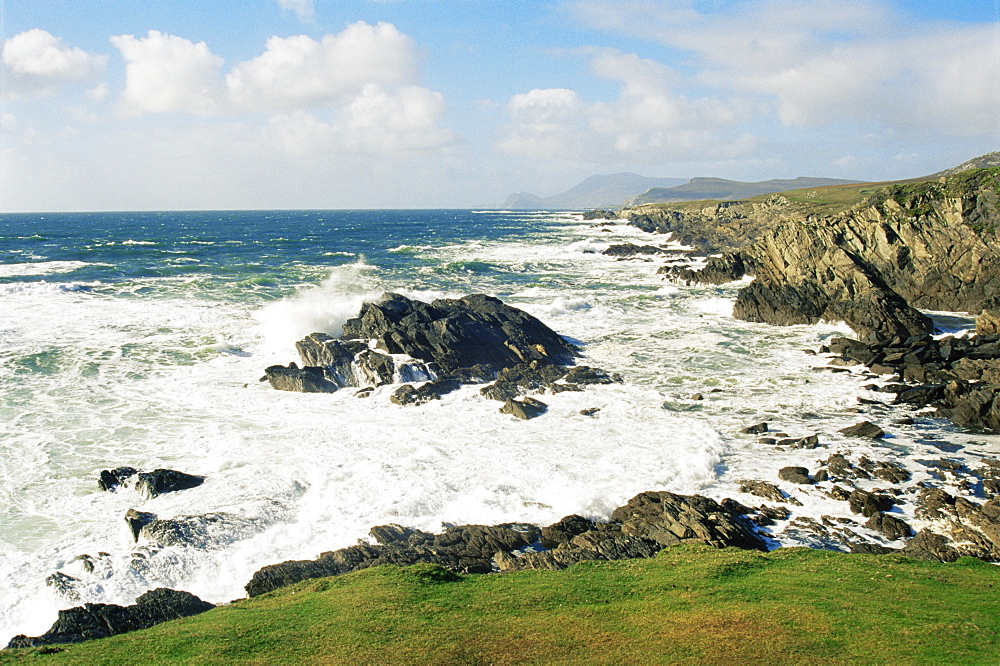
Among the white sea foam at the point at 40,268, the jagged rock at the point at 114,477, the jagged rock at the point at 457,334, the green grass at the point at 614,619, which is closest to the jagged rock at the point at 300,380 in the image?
the jagged rock at the point at 457,334

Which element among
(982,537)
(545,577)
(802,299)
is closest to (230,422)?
(545,577)

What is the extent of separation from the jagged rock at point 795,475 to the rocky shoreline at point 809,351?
4cm

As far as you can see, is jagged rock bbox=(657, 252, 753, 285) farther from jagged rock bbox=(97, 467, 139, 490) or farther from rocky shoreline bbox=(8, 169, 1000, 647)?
jagged rock bbox=(97, 467, 139, 490)

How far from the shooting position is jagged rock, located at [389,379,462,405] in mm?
28797

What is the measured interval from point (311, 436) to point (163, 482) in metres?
5.74

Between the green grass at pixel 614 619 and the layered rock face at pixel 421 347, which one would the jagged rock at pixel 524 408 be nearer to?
the layered rock face at pixel 421 347

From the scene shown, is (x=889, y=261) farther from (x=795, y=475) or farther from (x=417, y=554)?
(x=417, y=554)

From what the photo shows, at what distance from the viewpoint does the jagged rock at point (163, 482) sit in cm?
1953

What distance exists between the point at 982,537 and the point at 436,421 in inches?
710

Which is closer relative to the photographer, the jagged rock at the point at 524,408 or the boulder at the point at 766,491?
the boulder at the point at 766,491

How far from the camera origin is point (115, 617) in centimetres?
1338

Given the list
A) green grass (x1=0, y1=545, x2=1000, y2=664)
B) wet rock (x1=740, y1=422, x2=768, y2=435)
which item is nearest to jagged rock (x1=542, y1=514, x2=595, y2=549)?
green grass (x1=0, y1=545, x2=1000, y2=664)

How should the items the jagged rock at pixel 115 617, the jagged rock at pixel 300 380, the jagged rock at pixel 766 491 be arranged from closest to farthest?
the jagged rock at pixel 115 617, the jagged rock at pixel 766 491, the jagged rock at pixel 300 380

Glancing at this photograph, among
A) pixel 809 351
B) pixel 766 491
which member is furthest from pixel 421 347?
pixel 809 351
